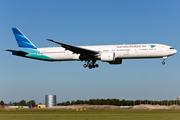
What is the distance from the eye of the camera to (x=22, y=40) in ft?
169

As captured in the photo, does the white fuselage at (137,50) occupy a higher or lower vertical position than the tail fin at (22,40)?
lower

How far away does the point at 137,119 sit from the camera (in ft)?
105

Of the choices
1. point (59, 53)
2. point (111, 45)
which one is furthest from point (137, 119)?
point (59, 53)

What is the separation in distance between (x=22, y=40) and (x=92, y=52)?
56.2 feet

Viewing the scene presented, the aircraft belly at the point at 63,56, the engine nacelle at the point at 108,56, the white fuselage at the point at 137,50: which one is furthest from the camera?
the aircraft belly at the point at 63,56

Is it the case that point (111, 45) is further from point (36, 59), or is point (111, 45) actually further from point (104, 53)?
point (36, 59)

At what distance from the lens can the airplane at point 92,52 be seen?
40625 mm

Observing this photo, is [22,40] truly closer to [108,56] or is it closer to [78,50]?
[78,50]

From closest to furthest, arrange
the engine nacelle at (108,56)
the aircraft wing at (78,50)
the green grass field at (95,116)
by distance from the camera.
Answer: the green grass field at (95,116) < the engine nacelle at (108,56) < the aircraft wing at (78,50)

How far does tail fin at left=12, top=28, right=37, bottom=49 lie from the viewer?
5038 centimetres

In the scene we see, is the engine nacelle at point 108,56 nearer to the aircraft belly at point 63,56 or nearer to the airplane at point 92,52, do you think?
the airplane at point 92,52

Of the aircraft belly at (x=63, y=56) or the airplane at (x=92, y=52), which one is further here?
the aircraft belly at (x=63, y=56)

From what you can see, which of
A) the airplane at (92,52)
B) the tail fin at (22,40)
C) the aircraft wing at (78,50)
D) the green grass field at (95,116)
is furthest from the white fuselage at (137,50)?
the tail fin at (22,40)

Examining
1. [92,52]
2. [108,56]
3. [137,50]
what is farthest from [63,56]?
[137,50]
